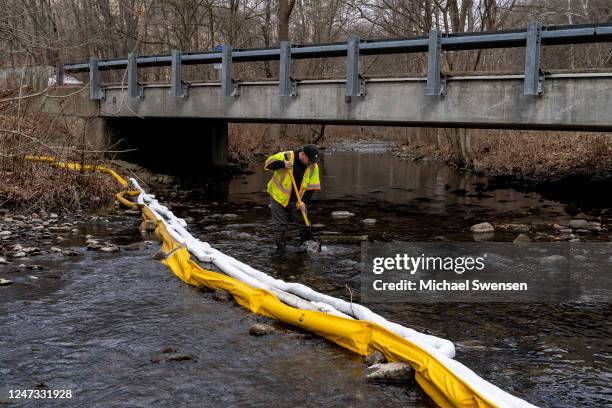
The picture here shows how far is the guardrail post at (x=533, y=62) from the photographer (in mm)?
11508

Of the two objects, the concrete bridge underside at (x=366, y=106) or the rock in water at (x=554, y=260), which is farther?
the concrete bridge underside at (x=366, y=106)

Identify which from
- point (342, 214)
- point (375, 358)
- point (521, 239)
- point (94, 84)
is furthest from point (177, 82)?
point (375, 358)

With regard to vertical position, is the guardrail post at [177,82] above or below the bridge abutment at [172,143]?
above

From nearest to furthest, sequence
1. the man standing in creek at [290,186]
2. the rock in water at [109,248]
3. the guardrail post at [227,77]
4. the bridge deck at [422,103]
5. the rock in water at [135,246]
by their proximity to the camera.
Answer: the man standing in creek at [290,186] → the rock in water at [109,248] → the rock in water at [135,246] → the bridge deck at [422,103] → the guardrail post at [227,77]

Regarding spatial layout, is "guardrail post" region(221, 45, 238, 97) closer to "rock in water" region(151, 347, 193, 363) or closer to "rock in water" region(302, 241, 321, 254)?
"rock in water" region(302, 241, 321, 254)

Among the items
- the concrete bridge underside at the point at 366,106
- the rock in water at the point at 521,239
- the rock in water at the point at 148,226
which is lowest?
the rock in water at the point at 521,239

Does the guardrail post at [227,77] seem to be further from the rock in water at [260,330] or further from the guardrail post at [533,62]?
the rock in water at [260,330]

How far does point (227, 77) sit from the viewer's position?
52.6 ft

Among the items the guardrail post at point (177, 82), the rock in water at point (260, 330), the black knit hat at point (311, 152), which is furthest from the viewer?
the guardrail post at point (177, 82)

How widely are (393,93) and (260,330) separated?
849 cm

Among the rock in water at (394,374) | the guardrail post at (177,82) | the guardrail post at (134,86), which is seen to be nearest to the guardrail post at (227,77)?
the guardrail post at (177,82)

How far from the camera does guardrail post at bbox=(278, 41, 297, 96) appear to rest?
14648mm

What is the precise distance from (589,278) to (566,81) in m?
4.45

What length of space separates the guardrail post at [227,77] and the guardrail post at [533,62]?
7.24 meters
